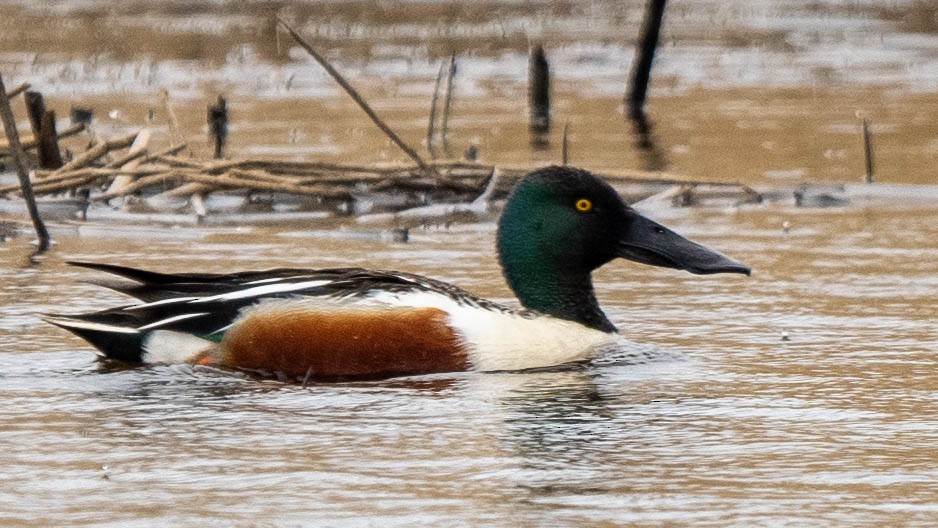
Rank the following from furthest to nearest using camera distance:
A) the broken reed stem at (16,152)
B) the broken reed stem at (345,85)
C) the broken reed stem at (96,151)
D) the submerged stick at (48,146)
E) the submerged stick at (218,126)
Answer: the submerged stick at (218,126) < the submerged stick at (48,146) < the broken reed stem at (96,151) < the broken reed stem at (345,85) < the broken reed stem at (16,152)

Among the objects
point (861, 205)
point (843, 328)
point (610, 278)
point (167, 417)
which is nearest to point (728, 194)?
point (861, 205)

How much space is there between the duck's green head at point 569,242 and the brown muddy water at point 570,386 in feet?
1.09

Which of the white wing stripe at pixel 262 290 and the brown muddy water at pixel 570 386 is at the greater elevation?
the white wing stripe at pixel 262 290

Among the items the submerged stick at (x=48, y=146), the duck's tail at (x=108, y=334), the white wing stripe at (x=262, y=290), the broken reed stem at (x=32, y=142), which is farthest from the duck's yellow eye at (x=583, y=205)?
the broken reed stem at (x=32, y=142)

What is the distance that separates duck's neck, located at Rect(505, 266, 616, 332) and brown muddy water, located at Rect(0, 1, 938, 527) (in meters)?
0.23

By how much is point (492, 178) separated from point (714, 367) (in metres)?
4.27

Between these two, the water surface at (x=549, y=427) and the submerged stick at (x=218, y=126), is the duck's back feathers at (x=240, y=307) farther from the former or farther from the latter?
the submerged stick at (x=218, y=126)

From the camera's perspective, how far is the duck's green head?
25.7ft

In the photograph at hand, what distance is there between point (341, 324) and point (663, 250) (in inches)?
54.9

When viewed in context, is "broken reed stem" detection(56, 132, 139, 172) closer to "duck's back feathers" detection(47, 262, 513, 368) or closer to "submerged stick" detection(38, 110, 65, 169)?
"submerged stick" detection(38, 110, 65, 169)

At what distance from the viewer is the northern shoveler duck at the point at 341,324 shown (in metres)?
7.23

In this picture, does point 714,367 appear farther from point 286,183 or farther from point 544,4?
point 544,4

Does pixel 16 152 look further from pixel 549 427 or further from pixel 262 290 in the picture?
pixel 549 427

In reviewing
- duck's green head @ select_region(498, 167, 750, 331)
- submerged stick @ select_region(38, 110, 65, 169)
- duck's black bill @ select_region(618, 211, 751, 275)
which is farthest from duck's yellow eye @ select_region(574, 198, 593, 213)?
submerged stick @ select_region(38, 110, 65, 169)
